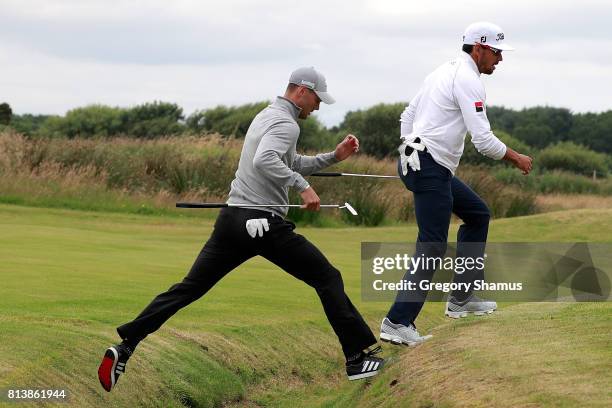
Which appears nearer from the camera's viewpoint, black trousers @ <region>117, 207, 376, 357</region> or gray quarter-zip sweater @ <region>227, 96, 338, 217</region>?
gray quarter-zip sweater @ <region>227, 96, 338, 217</region>

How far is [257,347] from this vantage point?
10.8 meters

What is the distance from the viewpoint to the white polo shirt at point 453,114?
8.70 m

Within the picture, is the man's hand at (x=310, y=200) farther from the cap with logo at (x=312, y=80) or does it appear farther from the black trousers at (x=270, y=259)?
the cap with logo at (x=312, y=80)

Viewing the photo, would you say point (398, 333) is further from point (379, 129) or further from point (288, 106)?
point (379, 129)

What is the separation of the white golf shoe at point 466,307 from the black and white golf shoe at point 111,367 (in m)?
2.87

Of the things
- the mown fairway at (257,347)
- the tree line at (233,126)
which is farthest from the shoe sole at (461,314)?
the tree line at (233,126)

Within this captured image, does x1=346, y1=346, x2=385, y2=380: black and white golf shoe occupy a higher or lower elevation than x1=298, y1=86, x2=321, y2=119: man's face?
lower

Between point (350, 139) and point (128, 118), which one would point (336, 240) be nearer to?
point (350, 139)

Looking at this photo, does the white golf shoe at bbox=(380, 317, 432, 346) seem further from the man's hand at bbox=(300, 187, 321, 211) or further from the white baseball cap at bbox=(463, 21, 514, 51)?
the white baseball cap at bbox=(463, 21, 514, 51)

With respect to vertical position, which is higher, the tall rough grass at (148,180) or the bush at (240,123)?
the bush at (240,123)

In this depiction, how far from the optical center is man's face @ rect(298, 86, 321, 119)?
8.45m

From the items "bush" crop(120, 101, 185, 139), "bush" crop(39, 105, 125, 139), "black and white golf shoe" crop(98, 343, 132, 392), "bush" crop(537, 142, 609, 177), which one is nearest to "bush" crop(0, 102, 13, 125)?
"bush" crop(39, 105, 125, 139)

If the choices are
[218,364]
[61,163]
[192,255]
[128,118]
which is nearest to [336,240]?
[192,255]

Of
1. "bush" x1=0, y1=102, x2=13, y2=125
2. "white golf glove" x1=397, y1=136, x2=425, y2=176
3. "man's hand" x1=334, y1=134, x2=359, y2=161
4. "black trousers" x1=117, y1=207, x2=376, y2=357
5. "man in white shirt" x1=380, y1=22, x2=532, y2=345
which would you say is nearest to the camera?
"black trousers" x1=117, y1=207, x2=376, y2=357
